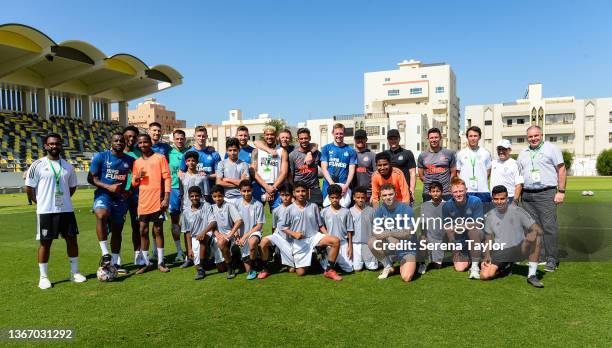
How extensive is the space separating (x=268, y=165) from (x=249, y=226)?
1030mm

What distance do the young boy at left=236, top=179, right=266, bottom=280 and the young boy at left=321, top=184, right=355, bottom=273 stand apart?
3.07ft

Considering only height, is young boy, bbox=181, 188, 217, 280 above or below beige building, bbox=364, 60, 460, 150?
below

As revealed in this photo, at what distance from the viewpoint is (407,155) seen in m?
6.41

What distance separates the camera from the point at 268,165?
6.47 metres

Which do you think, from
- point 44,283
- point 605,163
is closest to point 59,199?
point 44,283

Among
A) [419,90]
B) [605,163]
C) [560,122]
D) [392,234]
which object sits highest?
[419,90]

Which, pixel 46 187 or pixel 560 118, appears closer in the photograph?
pixel 46 187

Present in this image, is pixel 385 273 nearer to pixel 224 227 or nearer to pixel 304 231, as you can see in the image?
pixel 304 231

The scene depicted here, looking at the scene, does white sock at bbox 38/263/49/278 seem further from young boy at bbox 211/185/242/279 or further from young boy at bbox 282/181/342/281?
Answer: young boy at bbox 282/181/342/281

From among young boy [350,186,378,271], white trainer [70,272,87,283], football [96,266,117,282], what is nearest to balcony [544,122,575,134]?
young boy [350,186,378,271]

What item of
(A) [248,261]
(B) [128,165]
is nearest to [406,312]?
(A) [248,261]

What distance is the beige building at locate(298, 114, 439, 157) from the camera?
211ft

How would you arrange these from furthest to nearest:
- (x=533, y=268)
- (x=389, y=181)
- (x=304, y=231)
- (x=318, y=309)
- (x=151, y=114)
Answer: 1. (x=151, y=114)
2. (x=389, y=181)
3. (x=304, y=231)
4. (x=533, y=268)
5. (x=318, y=309)

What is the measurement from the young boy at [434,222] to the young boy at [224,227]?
2.50m
